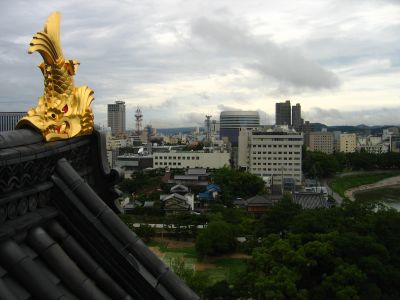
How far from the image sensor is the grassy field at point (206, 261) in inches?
1304

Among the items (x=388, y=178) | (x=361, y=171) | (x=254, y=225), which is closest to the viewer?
(x=254, y=225)

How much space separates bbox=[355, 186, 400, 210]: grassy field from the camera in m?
A: 75.4

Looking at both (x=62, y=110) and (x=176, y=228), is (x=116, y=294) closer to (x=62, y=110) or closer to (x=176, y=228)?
(x=62, y=110)

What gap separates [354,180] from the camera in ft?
316

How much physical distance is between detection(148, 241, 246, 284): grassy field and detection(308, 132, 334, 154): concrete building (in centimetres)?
12157

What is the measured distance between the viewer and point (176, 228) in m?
43.3

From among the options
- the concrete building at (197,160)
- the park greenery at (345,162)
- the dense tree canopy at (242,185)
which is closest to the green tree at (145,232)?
the dense tree canopy at (242,185)

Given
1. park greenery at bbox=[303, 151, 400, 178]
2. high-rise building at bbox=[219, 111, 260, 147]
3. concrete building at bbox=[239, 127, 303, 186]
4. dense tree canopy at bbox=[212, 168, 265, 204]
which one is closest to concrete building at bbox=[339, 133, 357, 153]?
park greenery at bbox=[303, 151, 400, 178]

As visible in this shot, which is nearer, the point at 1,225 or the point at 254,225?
the point at 1,225

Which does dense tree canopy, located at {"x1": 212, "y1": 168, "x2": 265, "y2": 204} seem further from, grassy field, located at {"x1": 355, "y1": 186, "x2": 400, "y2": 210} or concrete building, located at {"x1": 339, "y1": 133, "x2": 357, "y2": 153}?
concrete building, located at {"x1": 339, "y1": 133, "x2": 357, "y2": 153}

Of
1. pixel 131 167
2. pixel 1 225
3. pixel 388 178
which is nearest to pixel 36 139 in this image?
pixel 1 225

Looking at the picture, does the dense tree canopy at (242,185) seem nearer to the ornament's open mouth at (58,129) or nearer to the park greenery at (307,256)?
the park greenery at (307,256)

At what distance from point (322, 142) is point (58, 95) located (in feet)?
511

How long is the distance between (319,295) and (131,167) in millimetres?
83550
